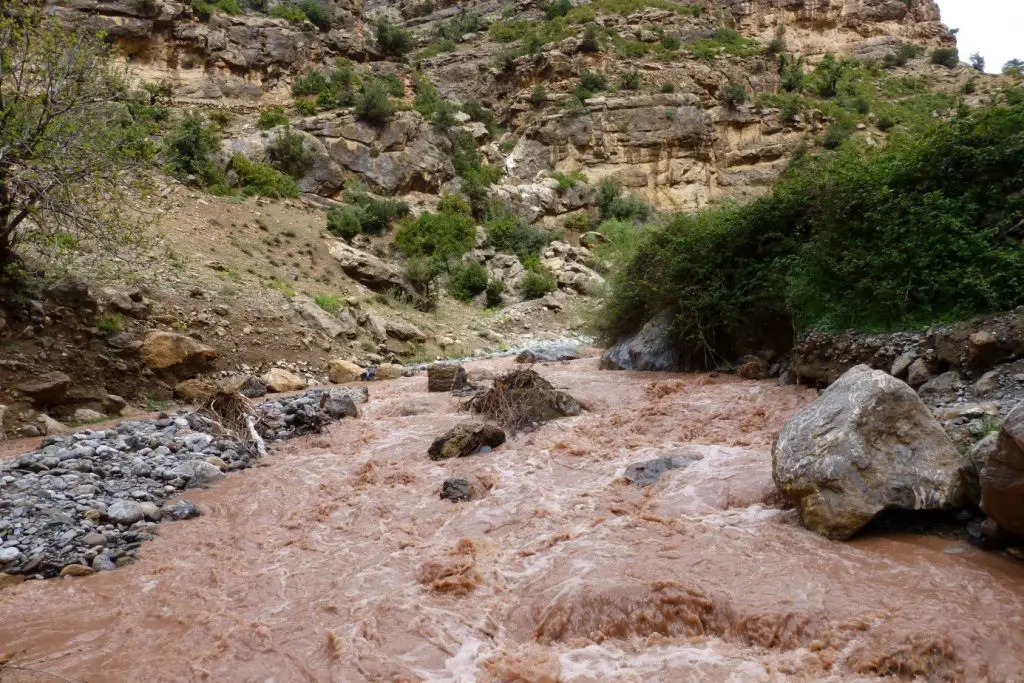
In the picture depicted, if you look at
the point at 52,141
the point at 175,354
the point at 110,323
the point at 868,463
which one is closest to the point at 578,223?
the point at 175,354

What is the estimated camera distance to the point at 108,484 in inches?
240

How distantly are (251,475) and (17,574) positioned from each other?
2746mm

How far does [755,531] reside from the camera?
15.0ft

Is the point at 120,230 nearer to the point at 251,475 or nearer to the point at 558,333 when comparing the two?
the point at 251,475

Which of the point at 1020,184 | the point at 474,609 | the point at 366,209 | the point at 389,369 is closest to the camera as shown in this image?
the point at 474,609

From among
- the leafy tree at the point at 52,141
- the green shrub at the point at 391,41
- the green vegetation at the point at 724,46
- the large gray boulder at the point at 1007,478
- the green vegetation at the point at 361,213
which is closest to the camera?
the large gray boulder at the point at 1007,478

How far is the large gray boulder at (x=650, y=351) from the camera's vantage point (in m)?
13.2

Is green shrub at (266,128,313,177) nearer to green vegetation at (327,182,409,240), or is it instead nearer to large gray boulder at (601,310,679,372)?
green vegetation at (327,182,409,240)

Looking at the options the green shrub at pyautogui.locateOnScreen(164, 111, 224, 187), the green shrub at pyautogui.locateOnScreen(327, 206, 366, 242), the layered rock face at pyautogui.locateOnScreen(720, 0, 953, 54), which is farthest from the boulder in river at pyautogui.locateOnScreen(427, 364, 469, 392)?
the layered rock face at pyautogui.locateOnScreen(720, 0, 953, 54)

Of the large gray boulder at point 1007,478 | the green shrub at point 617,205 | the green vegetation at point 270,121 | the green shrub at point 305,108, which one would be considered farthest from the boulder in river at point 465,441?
the green shrub at point 305,108

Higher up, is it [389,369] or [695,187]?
[695,187]

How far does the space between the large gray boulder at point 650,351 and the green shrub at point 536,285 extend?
484 inches

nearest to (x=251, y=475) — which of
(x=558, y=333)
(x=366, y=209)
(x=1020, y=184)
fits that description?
(x=1020, y=184)

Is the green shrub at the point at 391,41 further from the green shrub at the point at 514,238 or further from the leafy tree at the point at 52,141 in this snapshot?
the leafy tree at the point at 52,141
